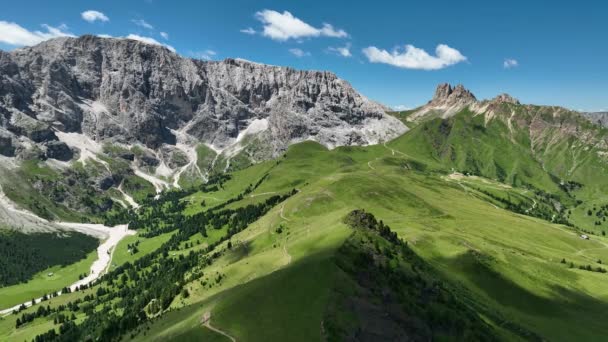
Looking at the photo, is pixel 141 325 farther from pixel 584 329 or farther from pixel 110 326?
pixel 584 329

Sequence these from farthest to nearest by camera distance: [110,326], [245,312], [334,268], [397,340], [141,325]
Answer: [110,326] < [141,325] < [334,268] < [245,312] < [397,340]

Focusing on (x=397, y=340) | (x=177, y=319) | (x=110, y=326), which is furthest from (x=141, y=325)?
(x=397, y=340)

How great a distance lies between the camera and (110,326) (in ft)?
484

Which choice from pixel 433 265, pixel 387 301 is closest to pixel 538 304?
pixel 433 265

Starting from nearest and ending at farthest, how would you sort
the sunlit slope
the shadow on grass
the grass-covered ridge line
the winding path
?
the grass-covered ridge line < the winding path < the sunlit slope < the shadow on grass

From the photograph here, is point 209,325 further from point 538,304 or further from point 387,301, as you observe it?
point 538,304

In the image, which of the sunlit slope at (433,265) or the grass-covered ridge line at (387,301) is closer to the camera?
the grass-covered ridge line at (387,301)

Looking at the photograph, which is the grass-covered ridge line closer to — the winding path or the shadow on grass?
the winding path

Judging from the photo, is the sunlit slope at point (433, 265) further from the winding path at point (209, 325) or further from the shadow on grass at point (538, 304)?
the winding path at point (209, 325)

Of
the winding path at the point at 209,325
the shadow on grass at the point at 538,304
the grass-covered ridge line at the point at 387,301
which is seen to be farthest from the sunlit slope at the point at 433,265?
the grass-covered ridge line at the point at 387,301

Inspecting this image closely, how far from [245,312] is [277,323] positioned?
9813 millimetres

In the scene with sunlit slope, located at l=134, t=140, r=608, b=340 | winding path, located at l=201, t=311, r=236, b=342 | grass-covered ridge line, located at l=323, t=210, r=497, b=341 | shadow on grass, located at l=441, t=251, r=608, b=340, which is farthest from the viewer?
shadow on grass, located at l=441, t=251, r=608, b=340

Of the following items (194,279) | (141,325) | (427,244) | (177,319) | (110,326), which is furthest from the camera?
(427,244)

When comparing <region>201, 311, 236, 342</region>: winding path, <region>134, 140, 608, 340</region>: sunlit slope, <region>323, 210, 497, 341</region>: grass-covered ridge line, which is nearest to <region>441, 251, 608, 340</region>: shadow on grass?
<region>134, 140, 608, 340</region>: sunlit slope
